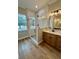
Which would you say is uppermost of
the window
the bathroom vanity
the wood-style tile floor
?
the window

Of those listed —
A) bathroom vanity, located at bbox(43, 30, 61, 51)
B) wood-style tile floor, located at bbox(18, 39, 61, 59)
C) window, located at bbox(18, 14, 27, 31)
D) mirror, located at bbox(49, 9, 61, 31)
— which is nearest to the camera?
wood-style tile floor, located at bbox(18, 39, 61, 59)

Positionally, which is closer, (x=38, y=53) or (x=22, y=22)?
(x=38, y=53)

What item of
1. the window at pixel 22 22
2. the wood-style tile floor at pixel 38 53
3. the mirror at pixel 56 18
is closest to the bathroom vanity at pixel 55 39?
the wood-style tile floor at pixel 38 53

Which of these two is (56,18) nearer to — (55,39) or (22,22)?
(55,39)

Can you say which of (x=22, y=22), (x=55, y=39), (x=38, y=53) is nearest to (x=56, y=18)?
(x=55, y=39)

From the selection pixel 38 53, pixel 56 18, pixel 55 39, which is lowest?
pixel 38 53

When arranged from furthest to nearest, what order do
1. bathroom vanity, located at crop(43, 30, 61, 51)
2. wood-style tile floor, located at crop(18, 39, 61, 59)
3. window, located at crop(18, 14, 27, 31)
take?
window, located at crop(18, 14, 27, 31), bathroom vanity, located at crop(43, 30, 61, 51), wood-style tile floor, located at crop(18, 39, 61, 59)

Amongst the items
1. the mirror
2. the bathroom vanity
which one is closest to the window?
the mirror

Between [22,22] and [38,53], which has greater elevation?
[22,22]

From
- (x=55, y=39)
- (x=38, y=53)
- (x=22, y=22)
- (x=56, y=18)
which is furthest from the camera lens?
(x=22, y=22)

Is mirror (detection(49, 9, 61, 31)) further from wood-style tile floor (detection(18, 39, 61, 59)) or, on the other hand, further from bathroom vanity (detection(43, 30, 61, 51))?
wood-style tile floor (detection(18, 39, 61, 59))
